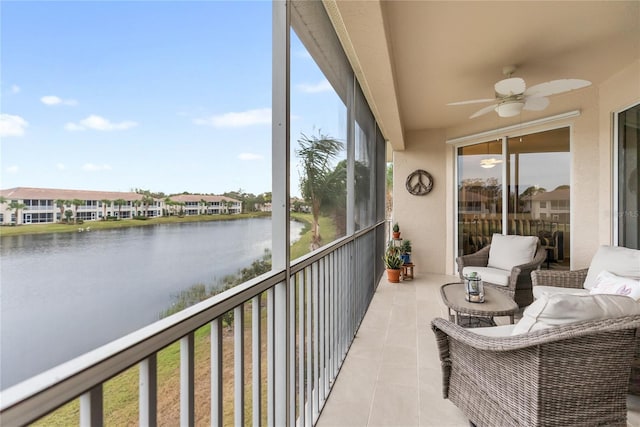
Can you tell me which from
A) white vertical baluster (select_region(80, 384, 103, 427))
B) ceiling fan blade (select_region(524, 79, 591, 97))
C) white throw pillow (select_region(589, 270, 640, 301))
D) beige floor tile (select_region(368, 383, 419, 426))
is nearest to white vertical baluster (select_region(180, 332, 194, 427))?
white vertical baluster (select_region(80, 384, 103, 427))

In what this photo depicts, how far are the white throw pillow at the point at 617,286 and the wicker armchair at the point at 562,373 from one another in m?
0.86

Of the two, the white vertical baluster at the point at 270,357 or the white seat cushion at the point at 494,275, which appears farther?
the white seat cushion at the point at 494,275

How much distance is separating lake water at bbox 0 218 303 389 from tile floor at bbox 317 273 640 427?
1.53 metres

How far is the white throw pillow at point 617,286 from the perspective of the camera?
2.01 metres

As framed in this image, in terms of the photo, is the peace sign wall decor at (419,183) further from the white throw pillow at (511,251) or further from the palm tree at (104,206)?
the palm tree at (104,206)

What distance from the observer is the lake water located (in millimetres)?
446

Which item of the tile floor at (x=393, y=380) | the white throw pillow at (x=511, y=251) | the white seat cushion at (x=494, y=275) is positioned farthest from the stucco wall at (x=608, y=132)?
the tile floor at (x=393, y=380)

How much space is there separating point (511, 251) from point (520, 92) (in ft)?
6.60

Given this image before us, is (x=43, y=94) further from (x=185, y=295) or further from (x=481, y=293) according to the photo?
(x=481, y=293)

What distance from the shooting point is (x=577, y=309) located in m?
1.32

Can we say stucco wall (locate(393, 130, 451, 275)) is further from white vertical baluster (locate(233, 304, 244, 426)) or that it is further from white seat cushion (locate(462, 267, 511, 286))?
white vertical baluster (locate(233, 304, 244, 426))

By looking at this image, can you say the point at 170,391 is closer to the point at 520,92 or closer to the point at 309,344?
the point at 309,344

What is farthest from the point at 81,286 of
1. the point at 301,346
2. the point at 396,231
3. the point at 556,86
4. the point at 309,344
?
the point at 396,231

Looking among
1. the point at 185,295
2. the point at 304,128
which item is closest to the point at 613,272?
the point at 304,128
